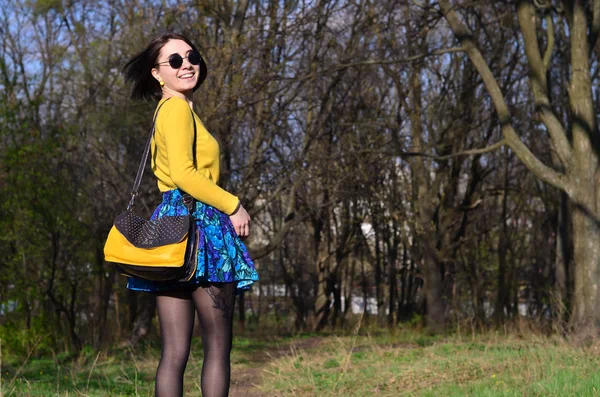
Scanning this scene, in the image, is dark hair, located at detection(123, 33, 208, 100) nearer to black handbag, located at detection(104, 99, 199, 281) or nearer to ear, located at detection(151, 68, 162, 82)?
ear, located at detection(151, 68, 162, 82)

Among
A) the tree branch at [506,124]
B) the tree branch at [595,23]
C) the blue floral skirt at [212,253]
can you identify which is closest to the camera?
the blue floral skirt at [212,253]

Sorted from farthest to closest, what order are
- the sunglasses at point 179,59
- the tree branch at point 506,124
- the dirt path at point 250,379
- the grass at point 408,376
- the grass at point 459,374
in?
the tree branch at point 506,124
the dirt path at point 250,379
the grass at point 408,376
the grass at point 459,374
the sunglasses at point 179,59

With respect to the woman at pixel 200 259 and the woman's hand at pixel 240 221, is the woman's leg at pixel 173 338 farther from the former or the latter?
the woman's hand at pixel 240 221

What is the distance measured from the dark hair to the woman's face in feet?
0.10

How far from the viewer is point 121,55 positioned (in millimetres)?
14508

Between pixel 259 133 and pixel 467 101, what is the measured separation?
585 centimetres

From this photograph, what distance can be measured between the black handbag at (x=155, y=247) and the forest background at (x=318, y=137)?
6.21 meters

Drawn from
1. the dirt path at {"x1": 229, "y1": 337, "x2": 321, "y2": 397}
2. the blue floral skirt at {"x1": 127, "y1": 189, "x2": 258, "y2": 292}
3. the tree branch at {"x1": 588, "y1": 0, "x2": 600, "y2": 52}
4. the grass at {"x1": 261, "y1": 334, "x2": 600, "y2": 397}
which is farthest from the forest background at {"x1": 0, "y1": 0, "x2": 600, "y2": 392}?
the blue floral skirt at {"x1": 127, "y1": 189, "x2": 258, "y2": 292}

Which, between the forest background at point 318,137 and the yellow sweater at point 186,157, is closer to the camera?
the yellow sweater at point 186,157

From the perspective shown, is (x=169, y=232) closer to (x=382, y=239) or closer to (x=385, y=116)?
(x=385, y=116)

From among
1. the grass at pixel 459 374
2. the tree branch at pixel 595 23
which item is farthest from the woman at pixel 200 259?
the tree branch at pixel 595 23

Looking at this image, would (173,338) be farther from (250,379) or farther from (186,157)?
(250,379)

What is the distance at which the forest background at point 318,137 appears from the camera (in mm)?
10844

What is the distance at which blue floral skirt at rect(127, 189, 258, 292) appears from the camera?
10.6ft
